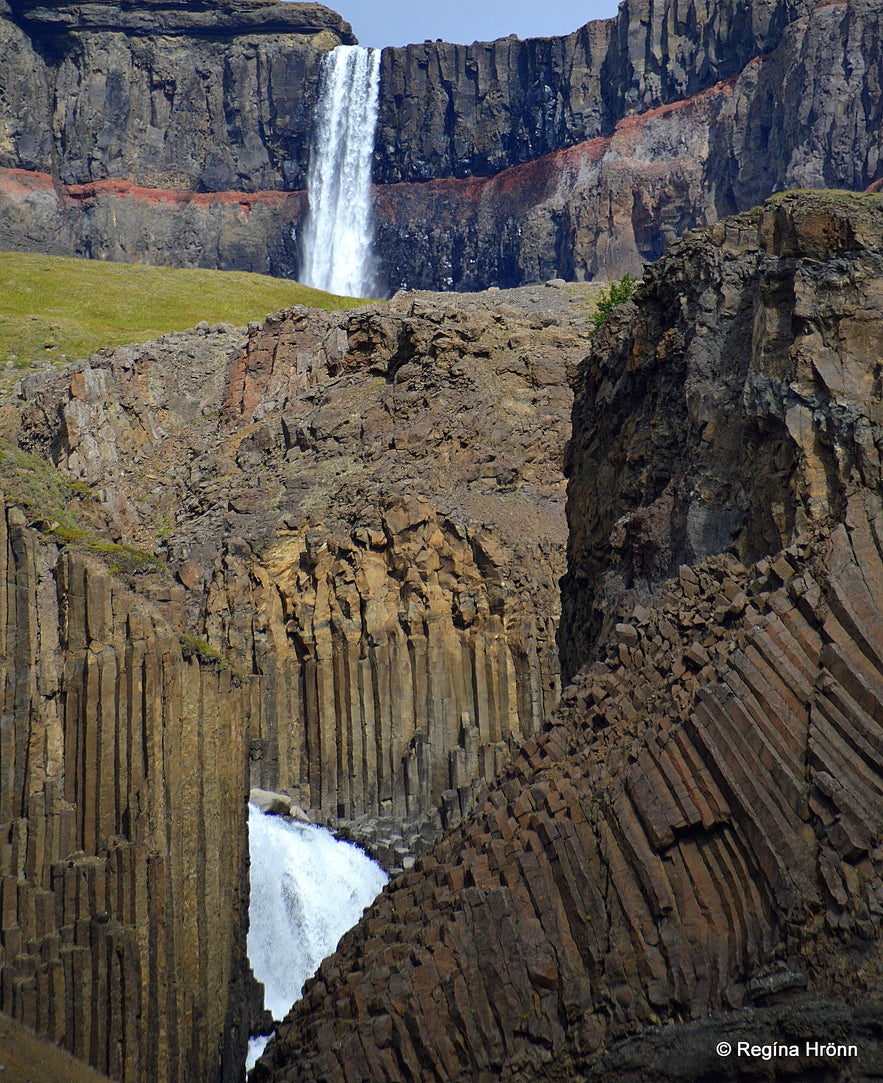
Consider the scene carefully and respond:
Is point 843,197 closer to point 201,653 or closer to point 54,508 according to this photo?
point 201,653

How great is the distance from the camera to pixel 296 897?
36438 mm

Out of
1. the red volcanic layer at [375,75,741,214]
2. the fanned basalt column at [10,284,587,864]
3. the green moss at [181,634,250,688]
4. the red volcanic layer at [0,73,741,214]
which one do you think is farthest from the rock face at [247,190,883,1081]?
the red volcanic layer at [0,73,741,214]

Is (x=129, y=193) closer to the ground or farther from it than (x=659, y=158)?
farther from it

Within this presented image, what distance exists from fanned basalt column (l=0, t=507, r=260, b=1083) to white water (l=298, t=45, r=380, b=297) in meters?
94.9

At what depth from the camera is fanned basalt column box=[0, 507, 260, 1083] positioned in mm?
21141

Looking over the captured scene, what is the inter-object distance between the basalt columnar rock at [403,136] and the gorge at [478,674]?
50.6 m

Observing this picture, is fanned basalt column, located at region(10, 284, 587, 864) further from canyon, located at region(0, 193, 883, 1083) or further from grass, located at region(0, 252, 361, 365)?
grass, located at region(0, 252, 361, 365)

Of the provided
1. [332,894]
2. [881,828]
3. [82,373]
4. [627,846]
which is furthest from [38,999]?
[82,373]

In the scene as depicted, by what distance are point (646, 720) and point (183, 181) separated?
115398mm

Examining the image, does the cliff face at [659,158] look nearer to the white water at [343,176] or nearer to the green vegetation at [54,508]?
the white water at [343,176]

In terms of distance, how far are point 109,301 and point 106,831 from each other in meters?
74.7

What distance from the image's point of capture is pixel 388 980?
1593 cm

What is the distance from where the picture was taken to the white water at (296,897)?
112ft

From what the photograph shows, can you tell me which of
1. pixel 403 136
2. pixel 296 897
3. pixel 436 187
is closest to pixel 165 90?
pixel 403 136
